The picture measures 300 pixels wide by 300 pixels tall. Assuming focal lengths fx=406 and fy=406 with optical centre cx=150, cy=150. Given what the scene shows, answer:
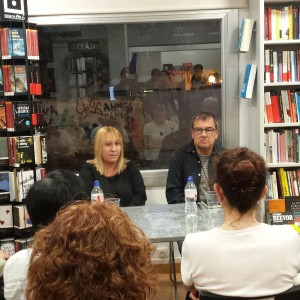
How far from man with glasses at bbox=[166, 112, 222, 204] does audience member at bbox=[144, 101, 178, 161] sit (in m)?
0.45

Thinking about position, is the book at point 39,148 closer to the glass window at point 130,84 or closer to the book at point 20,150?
the book at point 20,150

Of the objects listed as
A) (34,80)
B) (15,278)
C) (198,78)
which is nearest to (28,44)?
(34,80)

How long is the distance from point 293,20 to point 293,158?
1151 millimetres

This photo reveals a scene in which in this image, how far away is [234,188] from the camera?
5.45 feet

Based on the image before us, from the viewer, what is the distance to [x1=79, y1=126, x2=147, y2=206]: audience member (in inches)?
127

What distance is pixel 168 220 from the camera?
2605 mm

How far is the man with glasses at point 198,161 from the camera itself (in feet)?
10.7

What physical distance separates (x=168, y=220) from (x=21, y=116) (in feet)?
4.70

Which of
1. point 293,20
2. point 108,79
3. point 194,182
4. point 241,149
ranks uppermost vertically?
point 293,20

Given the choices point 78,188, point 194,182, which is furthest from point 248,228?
point 194,182

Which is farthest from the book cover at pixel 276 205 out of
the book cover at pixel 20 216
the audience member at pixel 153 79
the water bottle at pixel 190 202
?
the book cover at pixel 20 216

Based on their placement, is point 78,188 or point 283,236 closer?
point 283,236

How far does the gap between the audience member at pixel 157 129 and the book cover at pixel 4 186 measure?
1.26 m

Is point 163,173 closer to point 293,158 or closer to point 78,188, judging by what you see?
point 293,158
